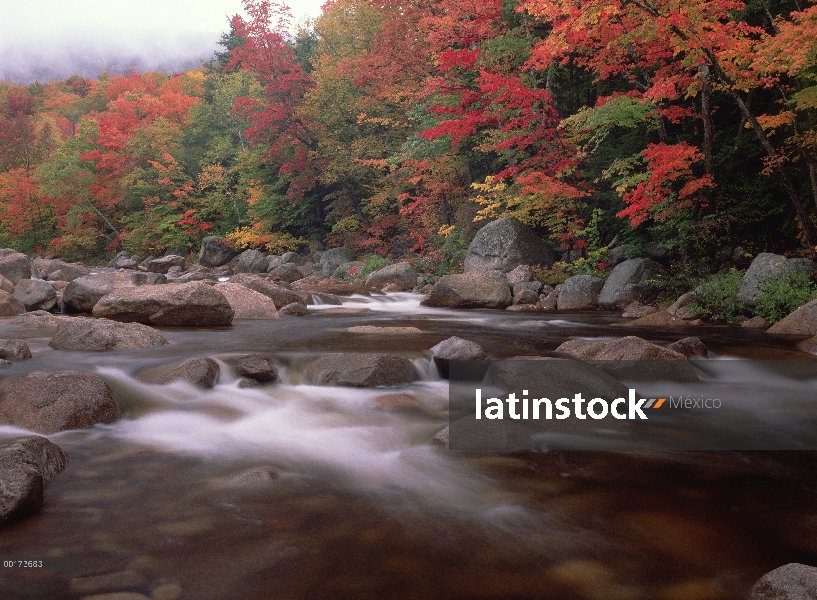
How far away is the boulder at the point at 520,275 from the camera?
14.8 metres

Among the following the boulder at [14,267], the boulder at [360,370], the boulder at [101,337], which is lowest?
the boulder at [360,370]

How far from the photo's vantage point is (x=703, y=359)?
6805mm

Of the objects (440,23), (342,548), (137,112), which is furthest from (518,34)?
(137,112)

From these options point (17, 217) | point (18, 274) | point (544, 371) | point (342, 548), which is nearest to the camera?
point (342, 548)

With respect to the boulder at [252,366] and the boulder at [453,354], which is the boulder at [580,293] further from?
the boulder at [252,366]

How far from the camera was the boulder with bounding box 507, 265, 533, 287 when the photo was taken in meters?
14.8

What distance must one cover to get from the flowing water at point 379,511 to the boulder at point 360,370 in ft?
1.15

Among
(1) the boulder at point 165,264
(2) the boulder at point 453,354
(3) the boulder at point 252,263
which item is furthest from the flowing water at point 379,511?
(1) the boulder at point 165,264

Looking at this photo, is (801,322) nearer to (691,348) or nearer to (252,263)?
(691,348)

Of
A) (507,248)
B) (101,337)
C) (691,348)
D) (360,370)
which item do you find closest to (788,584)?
(360,370)

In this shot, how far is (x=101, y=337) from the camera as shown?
6711mm

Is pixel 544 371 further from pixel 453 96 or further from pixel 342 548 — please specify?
pixel 453 96

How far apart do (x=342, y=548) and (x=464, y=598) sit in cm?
67

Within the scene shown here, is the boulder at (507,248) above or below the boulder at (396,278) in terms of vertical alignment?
above
